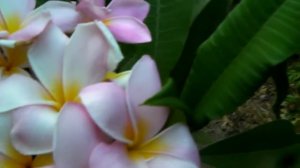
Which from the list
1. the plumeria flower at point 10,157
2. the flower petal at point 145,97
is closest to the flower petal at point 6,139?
the plumeria flower at point 10,157

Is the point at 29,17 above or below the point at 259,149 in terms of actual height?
above

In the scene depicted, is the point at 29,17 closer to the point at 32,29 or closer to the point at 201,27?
the point at 32,29

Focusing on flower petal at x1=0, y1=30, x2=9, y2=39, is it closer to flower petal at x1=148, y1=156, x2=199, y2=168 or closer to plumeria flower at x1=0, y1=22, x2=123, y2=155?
plumeria flower at x1=0, y1=22, x2=123, y2=155

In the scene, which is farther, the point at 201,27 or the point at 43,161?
the point at 201,27

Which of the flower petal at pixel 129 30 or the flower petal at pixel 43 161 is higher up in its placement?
the flower petal at pixel 129 30

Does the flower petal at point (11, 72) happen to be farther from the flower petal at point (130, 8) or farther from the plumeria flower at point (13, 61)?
the flower petal at point (130, 8)

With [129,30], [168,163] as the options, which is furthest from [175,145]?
[129,30]

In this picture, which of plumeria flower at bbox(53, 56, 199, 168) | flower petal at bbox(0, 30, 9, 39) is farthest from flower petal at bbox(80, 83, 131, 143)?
flower petal at bbox(0, 30, 9, 39)

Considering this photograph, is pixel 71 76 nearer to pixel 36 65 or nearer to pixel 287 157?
pixel 36 65
